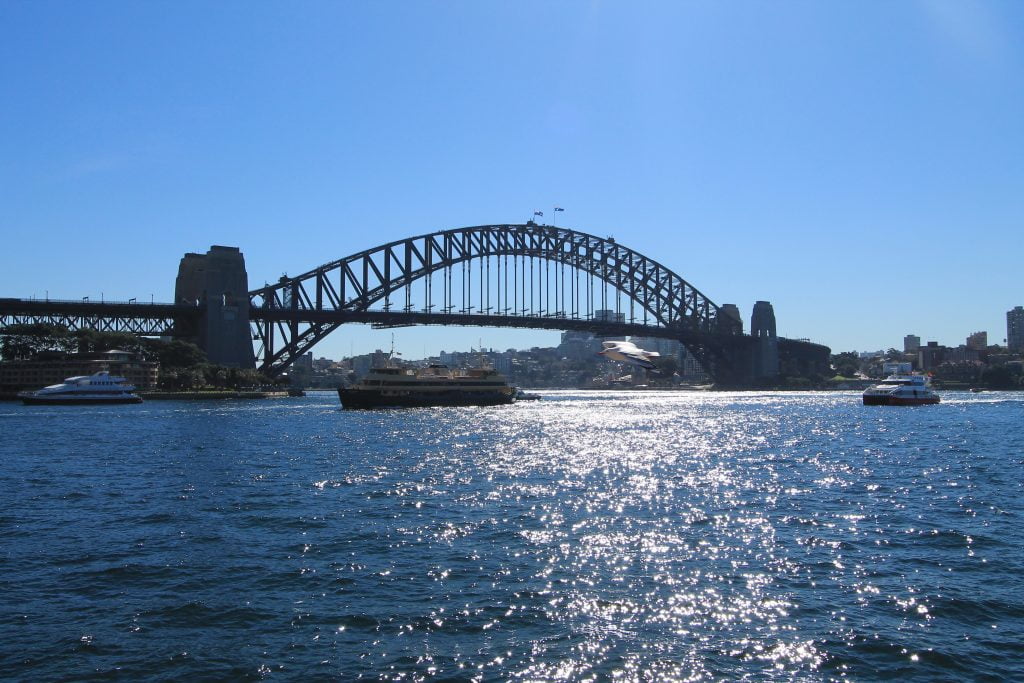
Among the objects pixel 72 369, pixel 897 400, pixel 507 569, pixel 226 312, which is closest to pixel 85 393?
pixel 72 369

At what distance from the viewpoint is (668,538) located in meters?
21.1

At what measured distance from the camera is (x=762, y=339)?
179m

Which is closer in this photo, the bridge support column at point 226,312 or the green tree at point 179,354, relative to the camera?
the green tree at point 179,354

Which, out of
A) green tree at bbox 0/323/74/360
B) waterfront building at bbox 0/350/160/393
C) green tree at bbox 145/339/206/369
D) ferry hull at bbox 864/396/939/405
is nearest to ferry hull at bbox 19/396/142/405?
waterfront building at bbox 0/350/160/393

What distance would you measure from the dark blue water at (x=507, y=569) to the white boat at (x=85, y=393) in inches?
2247

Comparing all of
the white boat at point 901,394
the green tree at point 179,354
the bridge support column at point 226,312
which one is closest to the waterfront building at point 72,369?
the green tree at point 179,354

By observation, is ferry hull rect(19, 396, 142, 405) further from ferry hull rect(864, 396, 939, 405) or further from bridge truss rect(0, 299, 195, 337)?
ferry hull rect(864, 396, 939, 405)

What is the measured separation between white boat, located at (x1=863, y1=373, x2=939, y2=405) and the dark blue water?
226 feet

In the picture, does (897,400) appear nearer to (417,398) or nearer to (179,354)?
(417,398)

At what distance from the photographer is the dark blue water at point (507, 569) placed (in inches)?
506

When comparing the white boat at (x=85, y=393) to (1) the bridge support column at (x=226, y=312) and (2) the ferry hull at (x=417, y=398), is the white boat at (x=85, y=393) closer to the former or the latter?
(1) the bridge support column at (x=226, y=312)

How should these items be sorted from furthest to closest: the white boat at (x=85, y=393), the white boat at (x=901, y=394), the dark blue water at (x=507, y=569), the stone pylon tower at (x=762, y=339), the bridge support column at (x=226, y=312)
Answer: the stone pylon tower at (x=762, y=339) < the bridge support column at (x=226, y=312) < the white boat at (x=901, y=394) < the white boat at (x=85, y=393) < the dark blue water at (x=507, y=569)

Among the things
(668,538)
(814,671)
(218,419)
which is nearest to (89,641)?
(814,671)

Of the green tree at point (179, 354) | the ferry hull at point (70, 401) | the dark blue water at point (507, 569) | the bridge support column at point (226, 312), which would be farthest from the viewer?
the bridge support column at point (226, 312)
